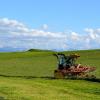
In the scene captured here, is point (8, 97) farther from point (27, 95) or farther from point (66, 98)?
point (66, 98)

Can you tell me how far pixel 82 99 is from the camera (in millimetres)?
23734

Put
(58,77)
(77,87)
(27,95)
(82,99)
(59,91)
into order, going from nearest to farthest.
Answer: (82,99), (27,95), (59,91), (77,87), (58,77)

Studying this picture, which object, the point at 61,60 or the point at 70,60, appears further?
the point at 61,60

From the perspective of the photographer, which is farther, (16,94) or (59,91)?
(59,91)

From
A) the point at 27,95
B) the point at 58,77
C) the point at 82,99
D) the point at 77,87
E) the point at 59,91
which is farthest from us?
the point at 58,77

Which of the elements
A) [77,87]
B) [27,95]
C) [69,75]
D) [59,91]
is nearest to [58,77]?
[69,75]

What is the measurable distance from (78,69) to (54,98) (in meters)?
19.0

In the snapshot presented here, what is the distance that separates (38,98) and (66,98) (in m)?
1.50

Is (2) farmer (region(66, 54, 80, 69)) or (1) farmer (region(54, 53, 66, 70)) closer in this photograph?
(2) farmer (region(66, 54, 80, 69))

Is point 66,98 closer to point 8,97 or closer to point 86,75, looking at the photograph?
point 8,97

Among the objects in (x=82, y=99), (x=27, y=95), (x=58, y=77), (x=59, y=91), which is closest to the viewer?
(x=82, y=99)

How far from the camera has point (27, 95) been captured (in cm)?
2544

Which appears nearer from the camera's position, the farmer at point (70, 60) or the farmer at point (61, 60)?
the farmer at point (70, 60)

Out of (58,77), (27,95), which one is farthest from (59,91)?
(58,77)
